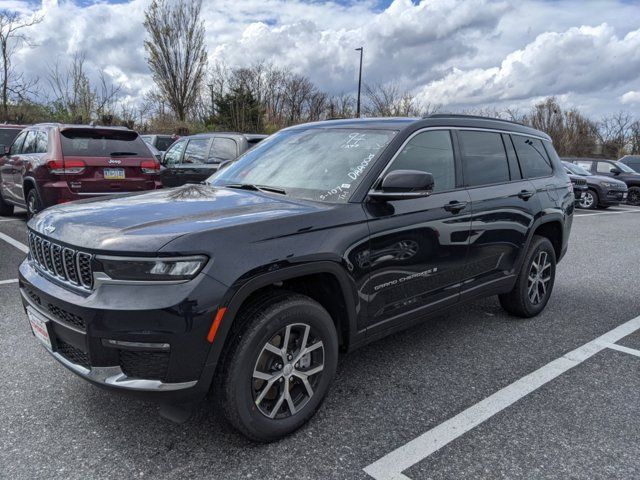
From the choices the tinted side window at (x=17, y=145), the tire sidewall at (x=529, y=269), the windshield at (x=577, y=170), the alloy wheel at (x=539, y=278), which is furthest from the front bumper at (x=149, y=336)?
the windshield at (x=577, y=170)

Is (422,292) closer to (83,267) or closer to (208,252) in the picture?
(208,252)

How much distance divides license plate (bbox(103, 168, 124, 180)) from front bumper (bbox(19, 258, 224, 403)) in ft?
18.2

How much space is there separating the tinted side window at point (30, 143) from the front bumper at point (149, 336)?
22.3 feet

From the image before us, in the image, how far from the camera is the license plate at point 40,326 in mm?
2543

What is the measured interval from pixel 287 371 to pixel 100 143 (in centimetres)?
622

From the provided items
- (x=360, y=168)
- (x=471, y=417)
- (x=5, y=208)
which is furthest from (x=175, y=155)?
(x=471, y=417)

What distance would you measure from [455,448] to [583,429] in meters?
0.80

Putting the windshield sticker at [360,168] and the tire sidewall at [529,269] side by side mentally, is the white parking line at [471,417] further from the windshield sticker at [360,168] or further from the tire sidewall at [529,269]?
the windshield sticker at [360,168]

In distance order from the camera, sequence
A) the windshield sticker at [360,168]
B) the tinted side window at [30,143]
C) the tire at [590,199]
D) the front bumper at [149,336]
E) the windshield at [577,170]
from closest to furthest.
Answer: the front bumper at [149,336]
the windshield sticker at [360,168]
the tinted side window at [30,143]
the tire at [590,199]
the windshield at [577,170]

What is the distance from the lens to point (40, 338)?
2.69 metres

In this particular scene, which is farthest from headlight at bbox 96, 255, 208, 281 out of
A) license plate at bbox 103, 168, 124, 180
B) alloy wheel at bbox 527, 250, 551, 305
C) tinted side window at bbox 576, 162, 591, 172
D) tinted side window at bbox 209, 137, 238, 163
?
tinted side window at bbox 576, 162, 591, 172

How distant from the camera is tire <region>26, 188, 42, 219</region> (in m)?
7.44

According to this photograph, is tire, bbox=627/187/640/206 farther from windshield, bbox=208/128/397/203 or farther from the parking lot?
windshield, bbox=208/128/397/203

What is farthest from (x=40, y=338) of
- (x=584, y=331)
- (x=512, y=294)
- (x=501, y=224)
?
(x=584, y=331)
